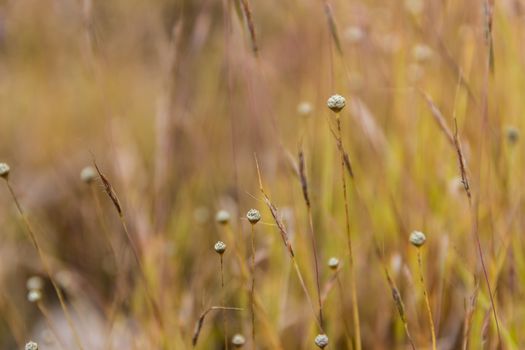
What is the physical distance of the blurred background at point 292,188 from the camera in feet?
3.90

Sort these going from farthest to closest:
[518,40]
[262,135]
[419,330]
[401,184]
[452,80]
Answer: [262,135] → [452,80] → [401,184] → [518,40] → [419,330]

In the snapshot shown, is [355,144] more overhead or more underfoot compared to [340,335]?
more overhead

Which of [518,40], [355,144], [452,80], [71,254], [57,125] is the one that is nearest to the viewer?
[518,40]

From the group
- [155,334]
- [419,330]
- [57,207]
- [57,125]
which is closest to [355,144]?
[419,330]

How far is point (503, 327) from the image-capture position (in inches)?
39.6

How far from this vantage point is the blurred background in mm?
1188

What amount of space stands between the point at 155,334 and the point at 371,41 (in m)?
0.90

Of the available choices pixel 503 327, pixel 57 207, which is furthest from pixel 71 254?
pixel 503 327

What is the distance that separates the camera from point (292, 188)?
1.50 meters

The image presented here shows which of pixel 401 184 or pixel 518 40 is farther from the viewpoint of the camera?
pixel 401 184

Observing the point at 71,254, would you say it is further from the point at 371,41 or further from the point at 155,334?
the point at 371,41

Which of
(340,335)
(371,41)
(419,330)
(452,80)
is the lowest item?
(340,335)

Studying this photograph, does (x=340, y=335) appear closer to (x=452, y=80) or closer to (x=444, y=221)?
(x=444, y=221)

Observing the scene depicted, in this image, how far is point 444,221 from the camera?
139 centimetres
